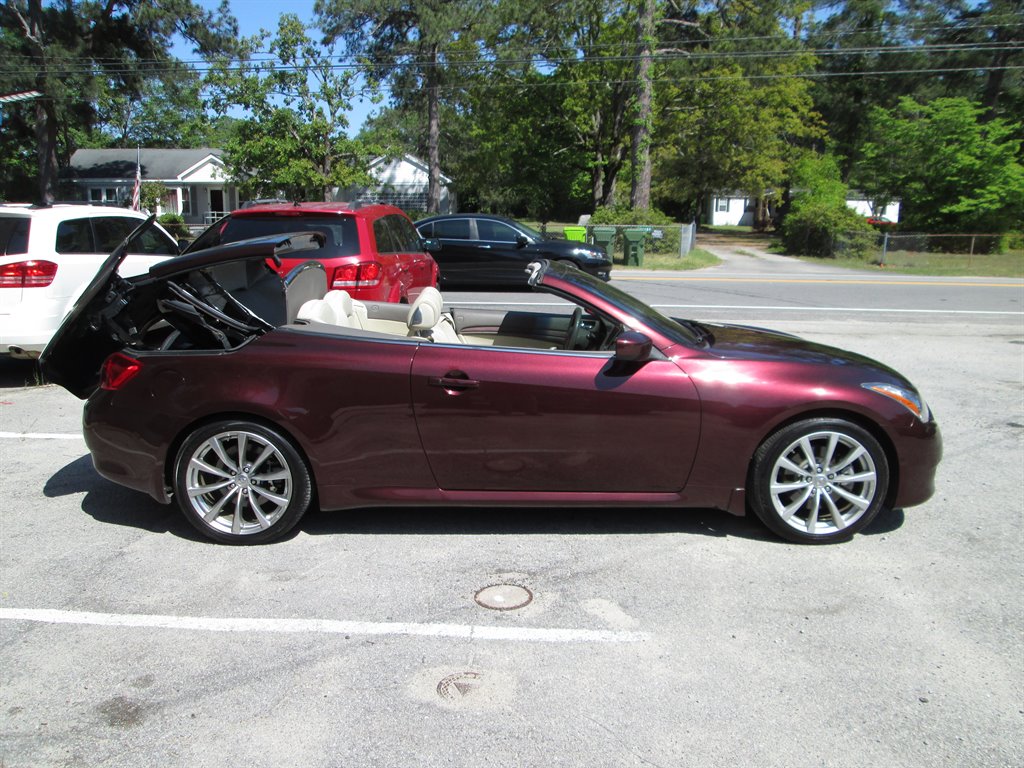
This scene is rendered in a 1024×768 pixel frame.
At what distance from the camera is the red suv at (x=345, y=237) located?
8.23 m

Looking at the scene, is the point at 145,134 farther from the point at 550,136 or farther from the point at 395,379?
the point at 395,379

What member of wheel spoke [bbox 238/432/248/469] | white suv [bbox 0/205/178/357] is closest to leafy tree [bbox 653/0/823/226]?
white suv [bbox 0/205/178/357]

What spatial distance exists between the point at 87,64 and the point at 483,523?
3757 centimetres

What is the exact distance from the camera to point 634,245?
24.4 metres

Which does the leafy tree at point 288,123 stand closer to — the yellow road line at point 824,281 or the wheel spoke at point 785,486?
the yellow road line at point 824,281

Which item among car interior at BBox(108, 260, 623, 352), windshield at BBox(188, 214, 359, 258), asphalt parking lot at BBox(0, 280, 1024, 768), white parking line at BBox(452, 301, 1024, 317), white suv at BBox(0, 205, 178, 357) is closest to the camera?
asphalt parking lot at BBox(0, 280, 1024, 768)

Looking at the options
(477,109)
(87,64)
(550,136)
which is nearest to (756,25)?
(550,136)

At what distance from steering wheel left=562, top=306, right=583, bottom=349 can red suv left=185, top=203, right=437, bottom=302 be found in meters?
3.49

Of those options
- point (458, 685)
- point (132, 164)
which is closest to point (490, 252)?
point (458, 685)

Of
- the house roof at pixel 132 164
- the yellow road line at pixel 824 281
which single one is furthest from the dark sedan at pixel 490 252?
the house roof at pixel 132 164

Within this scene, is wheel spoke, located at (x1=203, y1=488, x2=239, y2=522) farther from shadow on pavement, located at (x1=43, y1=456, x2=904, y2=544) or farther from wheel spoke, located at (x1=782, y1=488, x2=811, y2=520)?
wheel spoke, located at (x1=782, y1=488, x2=811, y2=520)

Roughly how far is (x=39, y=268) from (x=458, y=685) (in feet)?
21.4

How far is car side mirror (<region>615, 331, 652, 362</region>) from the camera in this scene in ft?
14.1

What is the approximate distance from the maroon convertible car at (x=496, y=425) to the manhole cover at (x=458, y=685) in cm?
130
